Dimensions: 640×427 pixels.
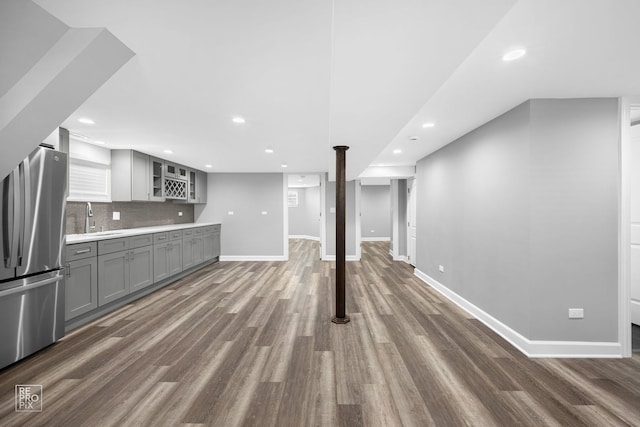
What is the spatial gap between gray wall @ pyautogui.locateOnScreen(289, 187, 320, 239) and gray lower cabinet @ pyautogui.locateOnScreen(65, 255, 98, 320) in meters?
8.92

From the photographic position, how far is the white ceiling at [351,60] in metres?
1.24

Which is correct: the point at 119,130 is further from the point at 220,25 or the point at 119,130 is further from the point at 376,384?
the point at 376,384

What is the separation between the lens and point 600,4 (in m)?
1.27

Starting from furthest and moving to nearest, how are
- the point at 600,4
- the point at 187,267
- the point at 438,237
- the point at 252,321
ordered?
the point at 187,267 → the point at 438,237 → the point at 252,321 → the point at 600,4

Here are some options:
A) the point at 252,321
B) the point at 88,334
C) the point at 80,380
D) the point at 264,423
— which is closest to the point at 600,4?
the point at 264,423

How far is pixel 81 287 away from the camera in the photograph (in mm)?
2906

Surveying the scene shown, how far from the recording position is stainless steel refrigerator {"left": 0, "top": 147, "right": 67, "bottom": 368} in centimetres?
215

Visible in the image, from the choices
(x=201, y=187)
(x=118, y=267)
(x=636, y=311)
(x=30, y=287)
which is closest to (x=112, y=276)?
(x=118, y=267)

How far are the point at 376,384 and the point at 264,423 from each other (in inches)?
33.5

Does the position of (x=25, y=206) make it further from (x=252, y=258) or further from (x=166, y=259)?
(x=252, y=258)

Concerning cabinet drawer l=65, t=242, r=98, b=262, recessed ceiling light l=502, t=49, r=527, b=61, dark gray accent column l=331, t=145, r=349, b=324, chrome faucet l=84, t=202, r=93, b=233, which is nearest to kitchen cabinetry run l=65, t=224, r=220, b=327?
cabinet drawer l=65, t=242, r=98, b=262

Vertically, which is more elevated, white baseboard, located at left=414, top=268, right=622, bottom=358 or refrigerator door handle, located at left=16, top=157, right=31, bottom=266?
refrigerator door handle, located at left=16, top=157, right=31, bottom=266

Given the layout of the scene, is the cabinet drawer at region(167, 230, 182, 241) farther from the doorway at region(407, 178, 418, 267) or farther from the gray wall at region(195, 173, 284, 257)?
the doorway at region(407, 178, 418, 267)

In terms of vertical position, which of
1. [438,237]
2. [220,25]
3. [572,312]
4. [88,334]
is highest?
[220,25]
